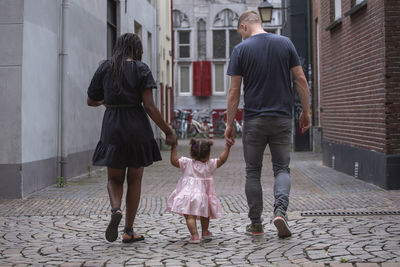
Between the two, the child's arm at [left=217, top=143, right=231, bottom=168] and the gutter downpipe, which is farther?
the gutter downpipe

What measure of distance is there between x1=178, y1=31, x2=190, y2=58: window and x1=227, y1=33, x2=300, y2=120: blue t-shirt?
32.7 meters

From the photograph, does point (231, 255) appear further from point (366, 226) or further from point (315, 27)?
point (315, 27)

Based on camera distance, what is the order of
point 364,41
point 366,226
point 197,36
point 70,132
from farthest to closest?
point 197,36 < point 70,132 < point 364,41 < point 366,226

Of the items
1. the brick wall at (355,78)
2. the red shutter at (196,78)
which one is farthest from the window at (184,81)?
the brick wall at (355,78)

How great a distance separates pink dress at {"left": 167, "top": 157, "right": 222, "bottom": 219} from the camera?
5.17 meters

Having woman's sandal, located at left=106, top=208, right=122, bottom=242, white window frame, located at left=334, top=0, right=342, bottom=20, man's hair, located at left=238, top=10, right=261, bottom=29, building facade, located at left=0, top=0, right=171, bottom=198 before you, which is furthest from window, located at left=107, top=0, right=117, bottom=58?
woman's sandal, located at left=106, top=208, right=122, bottom=242

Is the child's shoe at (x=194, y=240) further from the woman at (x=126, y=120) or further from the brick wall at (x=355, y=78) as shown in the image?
the brick wall at (x=355, y=78)

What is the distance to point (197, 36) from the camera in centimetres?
3781

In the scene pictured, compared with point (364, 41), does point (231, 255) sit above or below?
below

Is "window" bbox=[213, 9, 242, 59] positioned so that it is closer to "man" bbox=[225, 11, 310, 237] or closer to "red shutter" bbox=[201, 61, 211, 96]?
"red shutter" bbox=[201, 61, 211, 96]

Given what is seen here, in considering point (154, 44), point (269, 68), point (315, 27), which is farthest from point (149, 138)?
point (154, 44)

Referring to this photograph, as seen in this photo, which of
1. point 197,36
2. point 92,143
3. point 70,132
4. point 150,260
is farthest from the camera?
point 197,36

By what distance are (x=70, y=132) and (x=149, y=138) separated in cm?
561

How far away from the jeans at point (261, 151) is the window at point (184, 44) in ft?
107
